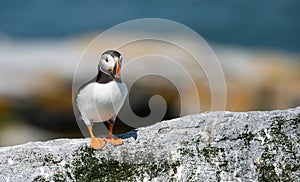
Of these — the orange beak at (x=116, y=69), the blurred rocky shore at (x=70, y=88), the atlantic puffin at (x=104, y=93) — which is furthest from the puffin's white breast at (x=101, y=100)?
the blurred rocky shore at (x=70, y=88)

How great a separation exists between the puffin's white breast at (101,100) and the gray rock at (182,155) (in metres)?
0.19

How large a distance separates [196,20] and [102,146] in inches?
557

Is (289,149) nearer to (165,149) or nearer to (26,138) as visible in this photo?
(165,149)

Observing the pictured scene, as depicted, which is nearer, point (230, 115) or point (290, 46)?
point (230, 115)

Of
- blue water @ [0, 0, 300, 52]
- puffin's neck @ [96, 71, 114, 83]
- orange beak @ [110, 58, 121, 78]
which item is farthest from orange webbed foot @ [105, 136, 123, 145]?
blue water @ [0, 0, 300, 52]

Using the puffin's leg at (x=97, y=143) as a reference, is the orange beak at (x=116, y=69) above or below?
above

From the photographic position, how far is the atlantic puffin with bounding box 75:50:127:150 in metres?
3.33

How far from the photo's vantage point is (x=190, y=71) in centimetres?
918

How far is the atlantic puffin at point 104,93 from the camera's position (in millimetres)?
3334

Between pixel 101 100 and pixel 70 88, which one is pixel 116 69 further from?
pixel 70 88

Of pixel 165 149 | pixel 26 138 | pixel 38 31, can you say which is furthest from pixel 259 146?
pixel 38 31

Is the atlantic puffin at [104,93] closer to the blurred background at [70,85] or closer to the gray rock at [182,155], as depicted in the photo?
the gray rock at [182,155]

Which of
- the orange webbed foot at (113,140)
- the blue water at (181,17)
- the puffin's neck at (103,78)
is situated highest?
the blue water at (181,17)

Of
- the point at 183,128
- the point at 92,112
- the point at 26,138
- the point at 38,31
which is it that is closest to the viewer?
the point at 92,112
